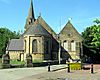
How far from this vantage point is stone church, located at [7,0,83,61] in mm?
58062

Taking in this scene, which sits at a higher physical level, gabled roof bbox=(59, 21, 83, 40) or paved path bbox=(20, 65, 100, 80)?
gabled roof bbox=(59, 21, 83, 40)

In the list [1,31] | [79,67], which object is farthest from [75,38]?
[1,31]

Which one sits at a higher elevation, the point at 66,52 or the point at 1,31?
the point at 1,31

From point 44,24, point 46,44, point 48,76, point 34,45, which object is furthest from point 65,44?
point 48,76

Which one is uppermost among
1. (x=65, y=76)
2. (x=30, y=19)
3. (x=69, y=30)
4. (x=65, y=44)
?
(x=30, y=19)

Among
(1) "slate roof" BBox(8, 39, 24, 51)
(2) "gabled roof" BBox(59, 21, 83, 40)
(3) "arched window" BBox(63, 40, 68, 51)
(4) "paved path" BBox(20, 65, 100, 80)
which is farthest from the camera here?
(2) "gabled roof" BBox(59, 21, 83, 40)

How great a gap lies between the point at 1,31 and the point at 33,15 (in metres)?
44.1

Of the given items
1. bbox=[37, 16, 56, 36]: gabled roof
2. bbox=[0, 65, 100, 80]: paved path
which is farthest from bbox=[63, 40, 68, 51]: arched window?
bbox=[0, 65, 100, 80]: paved path

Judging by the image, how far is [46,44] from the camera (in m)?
59.7

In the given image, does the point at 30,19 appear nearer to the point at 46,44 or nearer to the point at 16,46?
the point at 16,46

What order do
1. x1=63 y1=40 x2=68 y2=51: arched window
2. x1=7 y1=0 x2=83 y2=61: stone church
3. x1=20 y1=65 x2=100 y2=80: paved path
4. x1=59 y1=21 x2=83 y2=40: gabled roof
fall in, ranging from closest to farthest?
x1=20 y1=65 x2=100 y2=80: paved path < x1=7 y1=0 x2=83 y2=61: stone church < x1=63 y1=40 x2=68 y2=51: arched window < x1=59 y1=21 x2=83 y2=40: gabled roof

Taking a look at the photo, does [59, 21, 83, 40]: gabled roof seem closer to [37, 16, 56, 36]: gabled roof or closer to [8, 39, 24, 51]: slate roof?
[37, 16, 56, 36]: gabled roof

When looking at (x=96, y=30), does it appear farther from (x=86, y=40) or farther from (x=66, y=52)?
(x=86, y=40)

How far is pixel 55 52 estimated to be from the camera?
2509 inches
